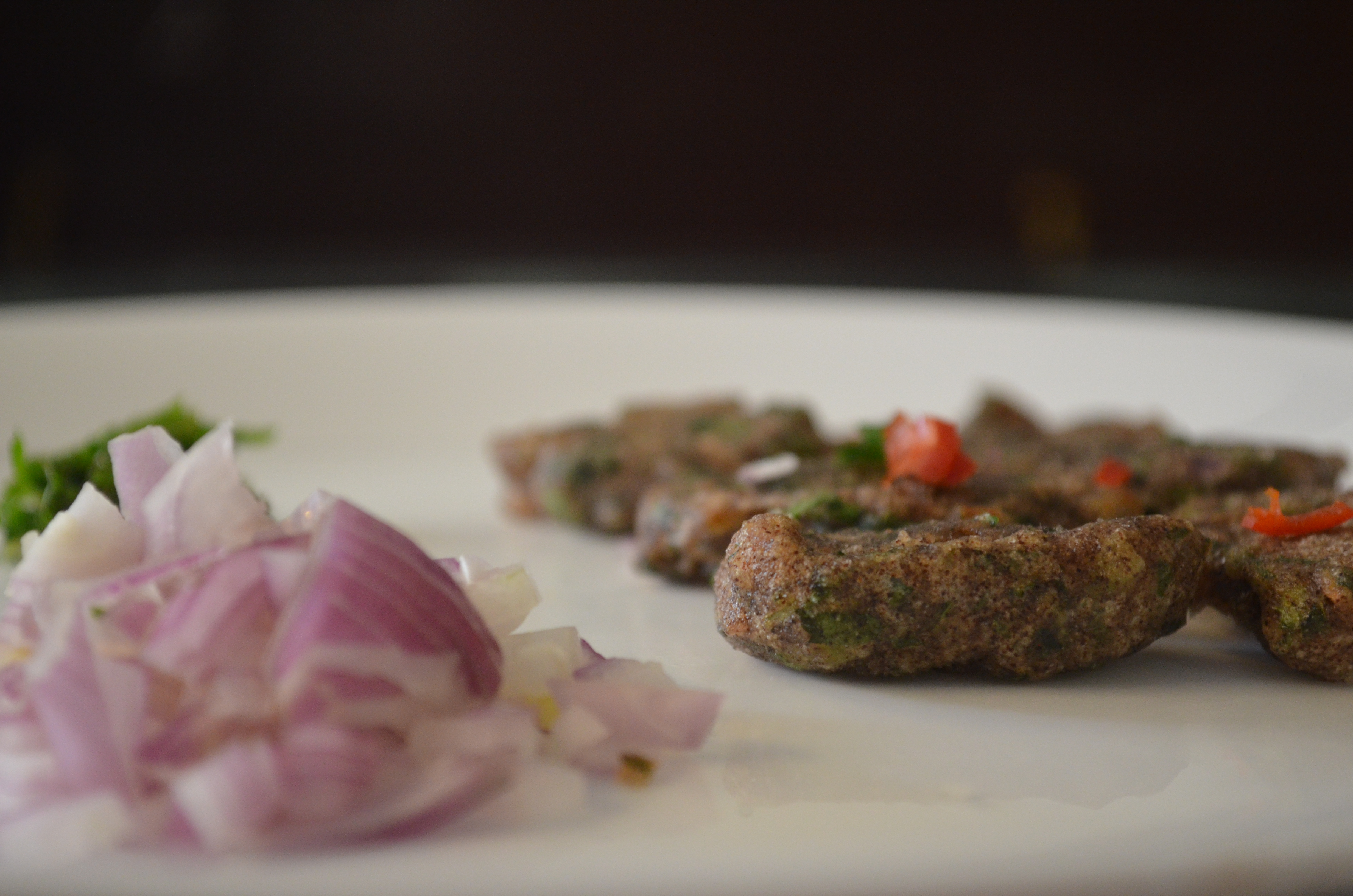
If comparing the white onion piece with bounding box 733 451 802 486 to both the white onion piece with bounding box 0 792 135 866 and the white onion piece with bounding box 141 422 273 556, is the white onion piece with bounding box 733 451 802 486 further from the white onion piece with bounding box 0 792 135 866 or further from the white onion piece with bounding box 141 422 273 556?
the white onion piece with bounding box 0 792 135 866

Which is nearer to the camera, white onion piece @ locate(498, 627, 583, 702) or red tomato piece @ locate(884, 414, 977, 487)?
white onion piece @ locate(498, 627, 583, 702)

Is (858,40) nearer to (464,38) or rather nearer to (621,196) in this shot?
(621,196)

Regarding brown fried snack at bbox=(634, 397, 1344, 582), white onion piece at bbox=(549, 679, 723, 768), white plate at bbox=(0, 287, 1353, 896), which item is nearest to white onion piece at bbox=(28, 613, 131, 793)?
white plate at bbox=(0, 287, 1353, 896)

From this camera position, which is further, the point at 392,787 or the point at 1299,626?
the point at 1299,626

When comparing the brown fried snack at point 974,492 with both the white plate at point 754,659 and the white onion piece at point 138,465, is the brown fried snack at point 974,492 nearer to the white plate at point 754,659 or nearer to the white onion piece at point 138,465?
the white plate at point 754,659

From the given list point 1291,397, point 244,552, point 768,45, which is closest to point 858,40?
point 768,45

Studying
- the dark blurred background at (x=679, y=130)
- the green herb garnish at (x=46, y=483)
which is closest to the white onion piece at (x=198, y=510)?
the green herb garnish at (x=46, y=483)

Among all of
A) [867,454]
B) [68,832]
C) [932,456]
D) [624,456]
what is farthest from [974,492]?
[68,832]
